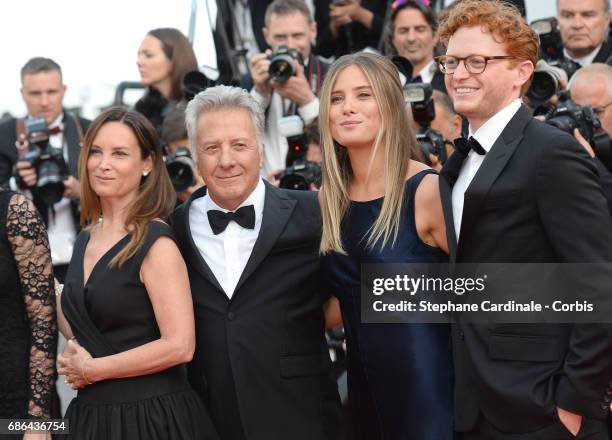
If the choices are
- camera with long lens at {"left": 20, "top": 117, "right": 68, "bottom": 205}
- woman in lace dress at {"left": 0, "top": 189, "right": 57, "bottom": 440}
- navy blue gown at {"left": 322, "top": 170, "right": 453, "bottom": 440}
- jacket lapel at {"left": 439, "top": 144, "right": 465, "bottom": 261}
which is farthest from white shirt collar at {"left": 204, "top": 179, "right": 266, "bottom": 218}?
camera with long lens at {"left": 20, "top": 117, "right": 68, "bottom": 205}

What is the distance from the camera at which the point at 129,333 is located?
3.47 m

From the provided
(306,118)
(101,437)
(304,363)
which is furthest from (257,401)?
(306,118)

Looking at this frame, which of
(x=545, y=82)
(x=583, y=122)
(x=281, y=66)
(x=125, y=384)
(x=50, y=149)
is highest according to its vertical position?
(x=281, y=66)

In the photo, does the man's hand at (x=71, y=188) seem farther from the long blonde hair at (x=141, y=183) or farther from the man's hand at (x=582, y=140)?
the man's hand at (x=582, y=140)

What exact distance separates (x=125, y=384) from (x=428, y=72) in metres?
3.05

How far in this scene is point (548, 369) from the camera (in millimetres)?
2850

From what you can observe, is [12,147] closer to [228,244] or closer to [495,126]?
[228,244]

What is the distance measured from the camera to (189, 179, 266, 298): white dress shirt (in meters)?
3.57

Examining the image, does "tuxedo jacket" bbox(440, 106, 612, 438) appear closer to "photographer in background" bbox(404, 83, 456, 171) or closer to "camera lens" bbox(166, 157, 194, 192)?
"photographer in background" bbox(404, 83, 456, 171)

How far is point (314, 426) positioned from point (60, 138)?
3034mm

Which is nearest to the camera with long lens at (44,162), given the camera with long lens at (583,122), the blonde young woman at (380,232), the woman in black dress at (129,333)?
the woman in black dress at (129,333)

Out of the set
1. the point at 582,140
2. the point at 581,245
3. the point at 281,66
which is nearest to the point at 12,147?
the point at 281,66

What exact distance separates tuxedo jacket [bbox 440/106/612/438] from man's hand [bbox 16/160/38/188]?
2964mm

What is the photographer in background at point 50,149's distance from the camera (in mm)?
5344
